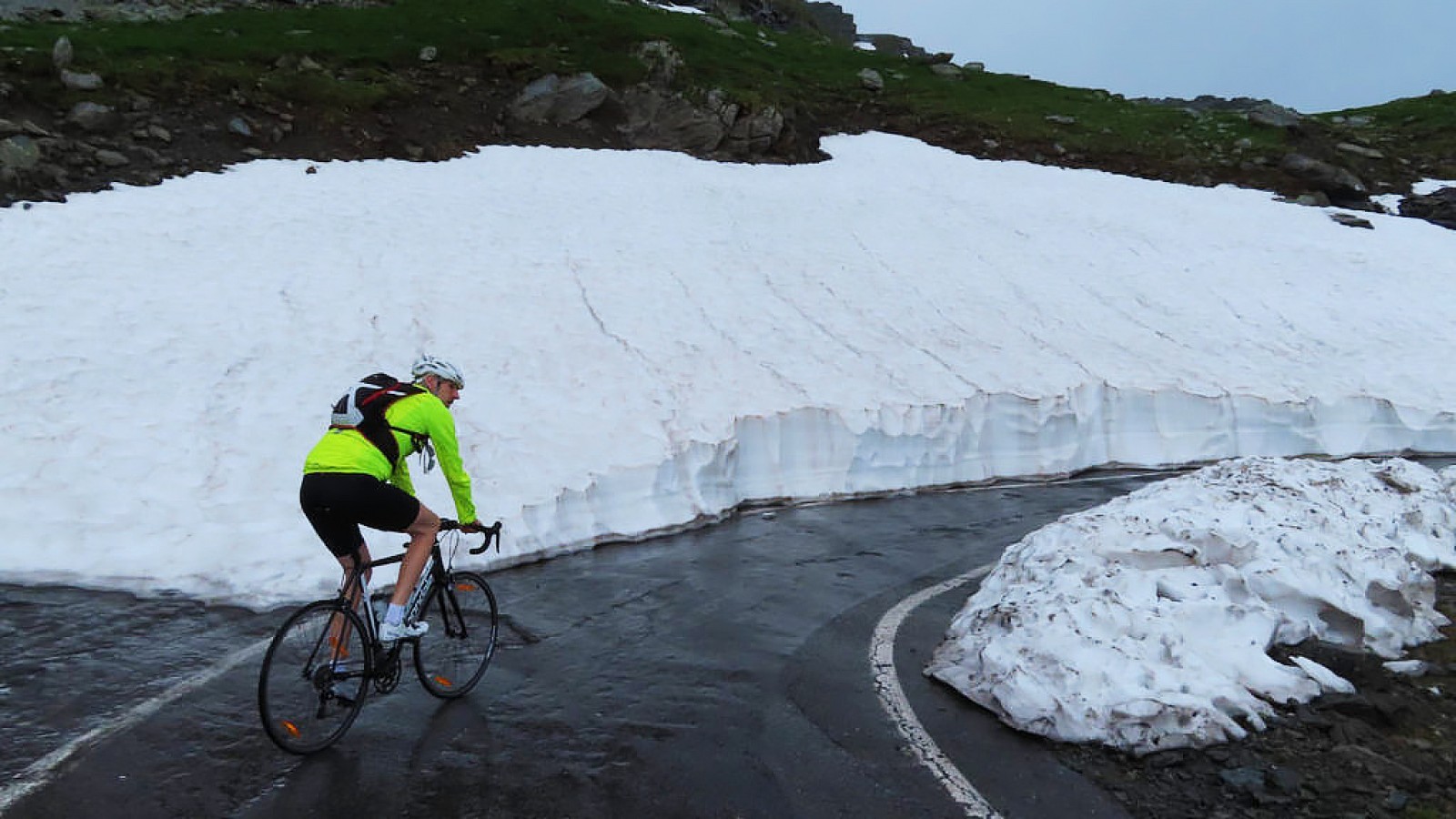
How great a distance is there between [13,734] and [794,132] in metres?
32.4

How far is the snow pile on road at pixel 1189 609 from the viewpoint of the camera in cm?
677

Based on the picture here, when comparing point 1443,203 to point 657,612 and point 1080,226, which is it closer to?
point 1080,226

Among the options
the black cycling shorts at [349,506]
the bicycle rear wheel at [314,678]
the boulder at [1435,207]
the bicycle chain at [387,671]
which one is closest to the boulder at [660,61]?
the boulder at [1435,207]

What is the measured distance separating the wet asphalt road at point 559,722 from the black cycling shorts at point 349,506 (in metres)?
1.49

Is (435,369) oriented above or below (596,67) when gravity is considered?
below

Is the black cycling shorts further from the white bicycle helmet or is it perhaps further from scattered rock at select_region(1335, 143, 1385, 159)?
scattered rock at select_region(1335, 143, 1385, 159)

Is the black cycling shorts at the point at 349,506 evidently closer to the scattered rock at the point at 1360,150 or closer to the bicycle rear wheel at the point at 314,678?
the bicycle rear wheel at the point at 314,678

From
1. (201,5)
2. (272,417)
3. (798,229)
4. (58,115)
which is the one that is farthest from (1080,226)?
(201,5)

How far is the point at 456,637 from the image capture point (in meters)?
7.47

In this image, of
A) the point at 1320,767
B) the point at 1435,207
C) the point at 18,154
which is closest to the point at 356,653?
the point at 1320,767

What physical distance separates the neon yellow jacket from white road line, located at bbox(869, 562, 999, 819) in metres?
3.68

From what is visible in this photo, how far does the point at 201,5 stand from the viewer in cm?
3781

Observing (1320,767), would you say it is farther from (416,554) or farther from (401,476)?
(401,476)

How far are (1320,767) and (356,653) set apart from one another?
6.78 m
